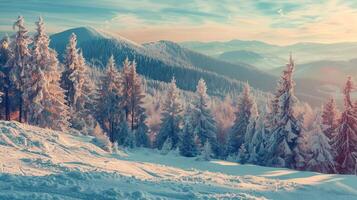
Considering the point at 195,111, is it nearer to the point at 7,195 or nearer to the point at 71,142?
the point at 71,142

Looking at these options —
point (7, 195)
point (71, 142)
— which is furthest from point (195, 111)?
point (7, 195)

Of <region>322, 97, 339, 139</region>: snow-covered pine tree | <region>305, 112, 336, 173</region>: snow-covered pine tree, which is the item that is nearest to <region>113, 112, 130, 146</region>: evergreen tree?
<region>305, 112, 336, 173</region>: snow-covered pine tree

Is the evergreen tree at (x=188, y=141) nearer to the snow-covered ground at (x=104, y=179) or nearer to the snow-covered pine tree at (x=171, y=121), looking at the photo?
the snow-covered pine tree at (x=171, y=121)

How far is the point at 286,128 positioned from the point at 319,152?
13.1ft

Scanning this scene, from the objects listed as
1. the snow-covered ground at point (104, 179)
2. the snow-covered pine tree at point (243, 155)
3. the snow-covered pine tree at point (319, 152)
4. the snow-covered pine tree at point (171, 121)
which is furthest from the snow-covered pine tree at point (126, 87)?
the snow-covered ground at point (104, 179)

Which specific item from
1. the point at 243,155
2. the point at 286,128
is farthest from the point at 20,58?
the point at 286,128

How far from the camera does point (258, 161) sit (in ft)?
161

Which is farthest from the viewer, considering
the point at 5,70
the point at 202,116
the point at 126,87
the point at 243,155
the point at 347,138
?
the point at 126,87

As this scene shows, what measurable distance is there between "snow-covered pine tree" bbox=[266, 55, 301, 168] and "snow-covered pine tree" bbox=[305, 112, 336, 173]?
6.63ft

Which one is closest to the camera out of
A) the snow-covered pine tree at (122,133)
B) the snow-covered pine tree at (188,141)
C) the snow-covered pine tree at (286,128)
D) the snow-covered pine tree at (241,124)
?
the snow-covered pine tree at (286,128)

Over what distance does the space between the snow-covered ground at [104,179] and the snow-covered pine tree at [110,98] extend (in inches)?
1017

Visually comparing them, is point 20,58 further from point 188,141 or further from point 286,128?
point 286,128

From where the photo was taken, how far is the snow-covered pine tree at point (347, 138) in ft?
142

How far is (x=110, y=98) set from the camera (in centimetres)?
5878
